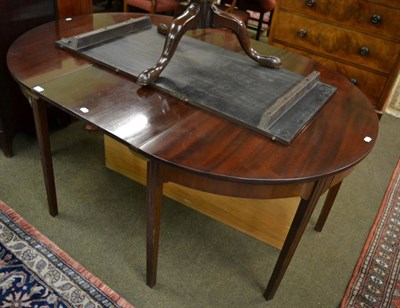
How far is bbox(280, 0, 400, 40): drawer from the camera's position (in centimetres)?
203

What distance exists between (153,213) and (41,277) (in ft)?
1.76

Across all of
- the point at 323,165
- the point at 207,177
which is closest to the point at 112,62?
the point at 207,177

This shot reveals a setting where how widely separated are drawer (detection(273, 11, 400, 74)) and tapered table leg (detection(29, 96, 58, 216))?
165 centimetres

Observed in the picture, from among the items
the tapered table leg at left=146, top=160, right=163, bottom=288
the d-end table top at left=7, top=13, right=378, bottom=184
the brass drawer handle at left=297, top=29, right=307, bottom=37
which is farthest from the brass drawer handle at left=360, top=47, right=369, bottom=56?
the tapered table leg at left=146, top=160, right=163, bottom=288

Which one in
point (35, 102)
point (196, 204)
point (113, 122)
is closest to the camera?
point (113, 122)

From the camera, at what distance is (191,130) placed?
101 cm

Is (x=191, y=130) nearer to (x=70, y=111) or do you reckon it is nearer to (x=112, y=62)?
(x=70, y=111)

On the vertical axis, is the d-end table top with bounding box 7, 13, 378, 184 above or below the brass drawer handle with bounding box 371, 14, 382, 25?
below

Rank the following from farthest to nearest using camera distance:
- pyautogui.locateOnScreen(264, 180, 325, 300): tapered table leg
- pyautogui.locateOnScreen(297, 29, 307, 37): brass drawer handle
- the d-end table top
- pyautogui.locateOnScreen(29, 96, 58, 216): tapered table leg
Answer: pyautogui.locateOnScreen(297, 29, 307, 37): brass drawer handle < pyautogui.locateOnScreen(29, 96, 58, 216): tapered table leg < pyautogui.locateOnScreen(264, 180, 325, 300): tapered table leg < the d-end table top

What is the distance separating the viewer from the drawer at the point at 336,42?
2.13 meters

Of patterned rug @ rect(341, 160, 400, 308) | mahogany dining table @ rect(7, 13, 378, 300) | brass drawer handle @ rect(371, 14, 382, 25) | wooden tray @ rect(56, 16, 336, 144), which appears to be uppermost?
brass drawer handle @ rect(371, 14, 382, 25)

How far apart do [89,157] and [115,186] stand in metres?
0.26

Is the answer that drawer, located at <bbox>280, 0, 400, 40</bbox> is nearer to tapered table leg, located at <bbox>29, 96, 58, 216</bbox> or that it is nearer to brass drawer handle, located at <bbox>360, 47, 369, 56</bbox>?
brass drawer handle, located at <bbox>360, 47, 369, 56</bbox>

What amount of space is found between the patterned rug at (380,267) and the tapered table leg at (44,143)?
1167mm
